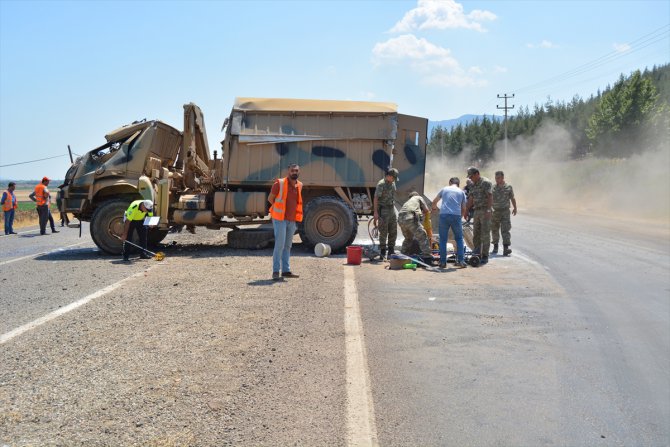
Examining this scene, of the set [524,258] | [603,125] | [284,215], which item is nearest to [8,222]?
[284,215]

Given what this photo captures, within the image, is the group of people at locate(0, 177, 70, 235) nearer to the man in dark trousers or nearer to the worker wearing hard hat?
the man in dark trousers

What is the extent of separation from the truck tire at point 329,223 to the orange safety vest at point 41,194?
408 inches

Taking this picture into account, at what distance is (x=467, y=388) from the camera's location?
4.91 metres

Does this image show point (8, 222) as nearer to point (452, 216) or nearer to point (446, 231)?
point (446, 231)

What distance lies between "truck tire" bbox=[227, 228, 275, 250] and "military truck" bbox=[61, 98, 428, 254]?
0.10 ft

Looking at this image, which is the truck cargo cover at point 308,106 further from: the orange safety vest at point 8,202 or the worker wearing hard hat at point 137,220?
the orange safety vest at point 8,202

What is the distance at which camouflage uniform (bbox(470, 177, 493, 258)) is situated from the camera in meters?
11.3

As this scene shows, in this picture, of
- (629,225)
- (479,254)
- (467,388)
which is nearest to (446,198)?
(479,254)

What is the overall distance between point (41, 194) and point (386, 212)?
12564 mm

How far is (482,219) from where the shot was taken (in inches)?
449

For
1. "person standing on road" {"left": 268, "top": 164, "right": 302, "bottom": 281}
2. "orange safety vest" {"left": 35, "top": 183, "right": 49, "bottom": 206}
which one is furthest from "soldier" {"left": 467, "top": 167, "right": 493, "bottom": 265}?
"orange safety vest" {"left": 35, "top": 183, "right": 49, "bottom": 206}

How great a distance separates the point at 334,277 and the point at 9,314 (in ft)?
15.1

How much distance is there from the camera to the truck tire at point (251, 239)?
1266 cm

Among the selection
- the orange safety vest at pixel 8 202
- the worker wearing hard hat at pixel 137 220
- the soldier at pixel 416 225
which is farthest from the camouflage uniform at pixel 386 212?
the orange safety vest at pixel 8 202
